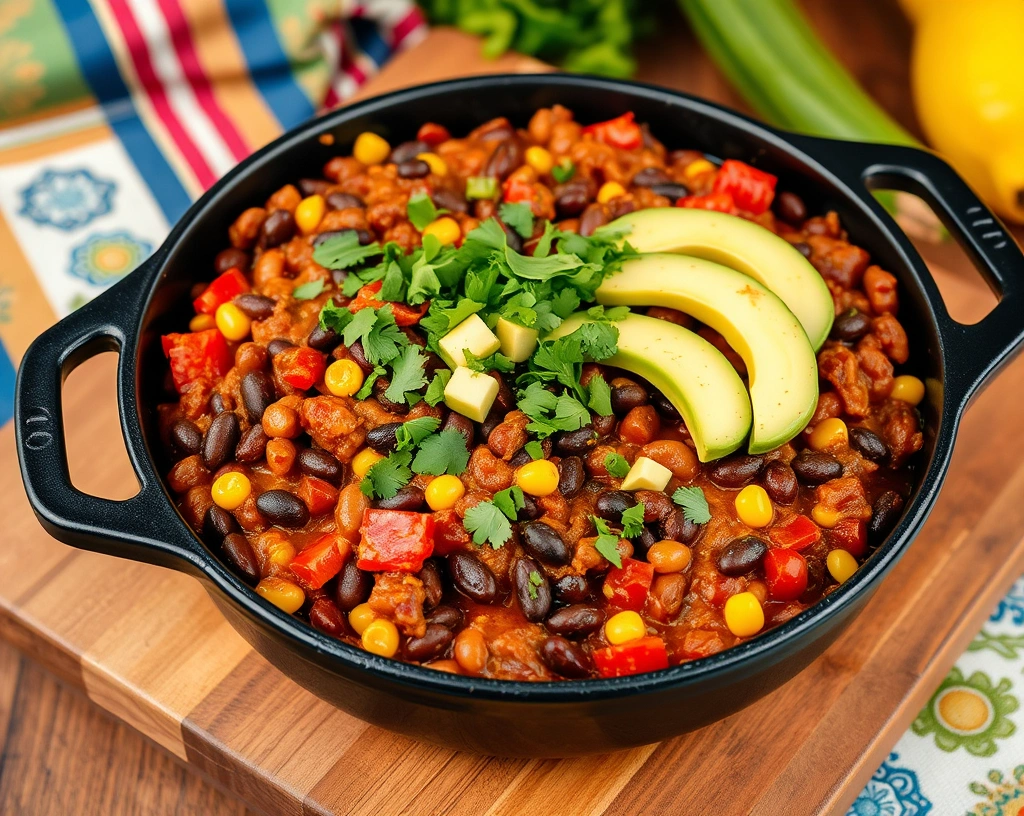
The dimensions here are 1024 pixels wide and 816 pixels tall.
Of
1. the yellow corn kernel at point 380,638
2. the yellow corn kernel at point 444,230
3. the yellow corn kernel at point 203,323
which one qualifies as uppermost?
the yellow corn kernel at point 444,230

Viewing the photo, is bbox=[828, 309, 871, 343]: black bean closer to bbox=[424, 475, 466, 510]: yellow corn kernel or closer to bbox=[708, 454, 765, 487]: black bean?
bbox=[708, 454, 765, 487]: black bean

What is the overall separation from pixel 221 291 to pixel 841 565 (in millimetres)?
2395

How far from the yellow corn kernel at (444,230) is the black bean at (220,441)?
1015 mm

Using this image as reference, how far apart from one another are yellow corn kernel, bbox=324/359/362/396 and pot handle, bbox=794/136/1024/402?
195 cm

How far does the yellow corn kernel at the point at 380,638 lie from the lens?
3215 millimetres

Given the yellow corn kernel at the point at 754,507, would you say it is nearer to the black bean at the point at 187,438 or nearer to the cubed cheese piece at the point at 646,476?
the cubed cheese piece at the point at 646,476

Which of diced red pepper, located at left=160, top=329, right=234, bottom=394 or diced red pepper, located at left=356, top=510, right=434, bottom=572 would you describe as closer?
diced red pepper, located at left=356, top=510, right=434, bottom=572

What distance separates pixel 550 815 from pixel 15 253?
147 inches

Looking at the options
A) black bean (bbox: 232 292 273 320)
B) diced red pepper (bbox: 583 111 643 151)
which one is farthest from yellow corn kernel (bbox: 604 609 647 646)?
diced red pepper (bbox: 583 111 643 151)

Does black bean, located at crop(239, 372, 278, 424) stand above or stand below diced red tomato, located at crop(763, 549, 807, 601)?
above

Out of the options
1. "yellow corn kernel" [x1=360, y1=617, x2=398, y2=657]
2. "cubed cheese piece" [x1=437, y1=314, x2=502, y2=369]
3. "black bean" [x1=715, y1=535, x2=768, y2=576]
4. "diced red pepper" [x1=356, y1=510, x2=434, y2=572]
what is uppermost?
"cubed cheese piece" [x1=437, y1=314, x2=502, y2=369]

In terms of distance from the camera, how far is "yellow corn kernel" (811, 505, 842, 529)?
3.54 metres

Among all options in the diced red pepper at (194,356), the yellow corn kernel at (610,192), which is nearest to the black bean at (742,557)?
the yellow corn kernel at (610,192)

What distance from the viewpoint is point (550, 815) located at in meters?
3.52
